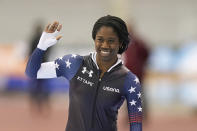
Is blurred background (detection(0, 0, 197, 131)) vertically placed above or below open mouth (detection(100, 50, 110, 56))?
below

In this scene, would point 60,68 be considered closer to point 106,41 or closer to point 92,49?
point 106,41

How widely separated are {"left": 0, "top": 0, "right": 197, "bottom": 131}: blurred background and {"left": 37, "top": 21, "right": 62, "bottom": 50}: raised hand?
19.8ft

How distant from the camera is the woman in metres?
4.30

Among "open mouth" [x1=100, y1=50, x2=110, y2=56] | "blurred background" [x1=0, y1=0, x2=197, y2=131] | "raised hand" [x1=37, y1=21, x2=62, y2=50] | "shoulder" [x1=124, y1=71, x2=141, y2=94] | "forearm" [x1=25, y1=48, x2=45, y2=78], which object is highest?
"raised hand" [x1=37, y1=21, x2=62, y2=50]

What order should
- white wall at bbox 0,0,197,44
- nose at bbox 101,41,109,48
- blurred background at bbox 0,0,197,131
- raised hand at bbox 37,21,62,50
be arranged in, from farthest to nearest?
1. white wall at bbox 0,0,197,44
2. blurred background at bbox 0,0,197,131
3. raised hand at bbox 37,21,62,50
4. nose at bbox 101,41,109,48

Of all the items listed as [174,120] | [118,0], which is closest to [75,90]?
[174,120]

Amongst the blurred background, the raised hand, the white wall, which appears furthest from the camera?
the white wall

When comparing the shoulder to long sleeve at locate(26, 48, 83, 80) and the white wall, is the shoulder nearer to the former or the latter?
long sleeve at locate(26, 48, 83, 80)

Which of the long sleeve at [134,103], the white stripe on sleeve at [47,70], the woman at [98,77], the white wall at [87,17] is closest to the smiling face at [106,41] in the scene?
the woman at [98,77]

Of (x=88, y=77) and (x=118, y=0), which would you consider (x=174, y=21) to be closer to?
(x=118, y=0)

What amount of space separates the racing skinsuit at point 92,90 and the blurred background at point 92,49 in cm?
598

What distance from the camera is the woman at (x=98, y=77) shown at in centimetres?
430

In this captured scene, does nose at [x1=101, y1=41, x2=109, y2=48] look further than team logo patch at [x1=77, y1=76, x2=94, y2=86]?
No

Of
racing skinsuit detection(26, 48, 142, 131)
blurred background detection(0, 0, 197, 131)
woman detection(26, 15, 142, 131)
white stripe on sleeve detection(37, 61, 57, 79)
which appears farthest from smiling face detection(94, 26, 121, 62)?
blurred background detection(0, 0, 197, 131)
